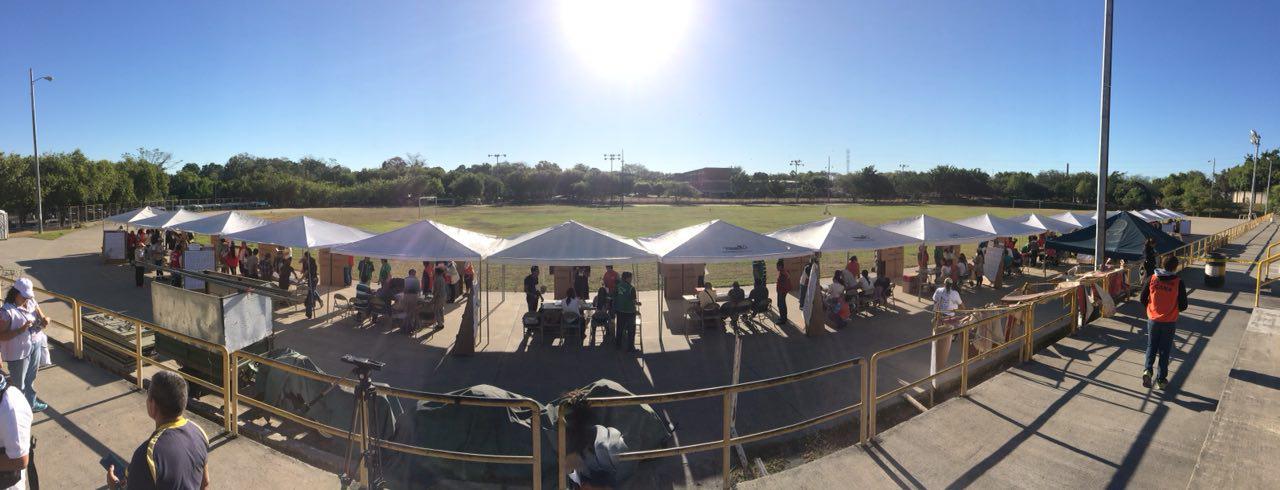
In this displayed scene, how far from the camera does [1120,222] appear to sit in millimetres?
16359

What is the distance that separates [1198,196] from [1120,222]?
8604 centimetres

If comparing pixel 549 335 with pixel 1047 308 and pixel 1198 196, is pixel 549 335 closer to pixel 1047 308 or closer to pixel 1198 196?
pixel 1047 308

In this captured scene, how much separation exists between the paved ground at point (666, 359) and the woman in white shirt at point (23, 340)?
3583 mm

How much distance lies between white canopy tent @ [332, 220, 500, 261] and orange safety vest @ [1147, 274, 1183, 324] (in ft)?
33.9

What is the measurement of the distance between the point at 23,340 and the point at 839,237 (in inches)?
540

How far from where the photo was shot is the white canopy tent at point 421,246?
38.3ft

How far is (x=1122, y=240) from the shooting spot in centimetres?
1570

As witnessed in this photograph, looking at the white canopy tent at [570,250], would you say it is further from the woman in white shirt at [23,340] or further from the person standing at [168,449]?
the person standing at [168,449]

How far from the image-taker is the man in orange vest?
22.4 feet

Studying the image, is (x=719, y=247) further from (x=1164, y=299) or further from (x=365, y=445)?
(x=365, y=445)

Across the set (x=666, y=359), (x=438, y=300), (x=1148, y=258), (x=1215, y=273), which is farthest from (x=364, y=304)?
(x=1215, y=273)

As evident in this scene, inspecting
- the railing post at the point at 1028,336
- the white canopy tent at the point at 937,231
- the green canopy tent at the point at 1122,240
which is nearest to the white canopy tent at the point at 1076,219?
the green canopy tent at the point at 1122,240

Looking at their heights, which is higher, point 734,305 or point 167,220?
point 167,220

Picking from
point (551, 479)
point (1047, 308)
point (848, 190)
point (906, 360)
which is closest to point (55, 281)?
point (551, 479)
